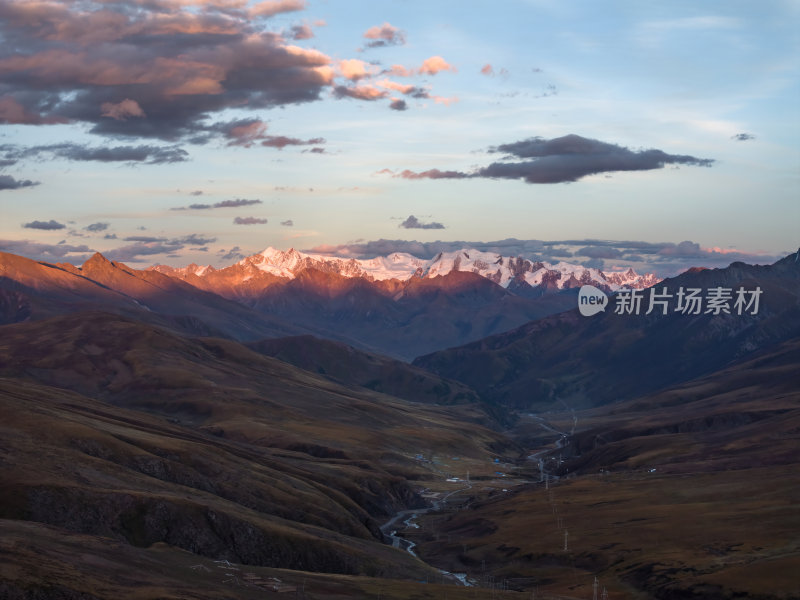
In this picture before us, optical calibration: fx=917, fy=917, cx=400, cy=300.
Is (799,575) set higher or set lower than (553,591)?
higher

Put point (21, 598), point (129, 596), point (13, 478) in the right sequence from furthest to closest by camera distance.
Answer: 1. point (13, 478)
2. point (129, 596)
3. point (21, 598)

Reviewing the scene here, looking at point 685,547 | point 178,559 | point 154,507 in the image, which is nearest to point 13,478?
point 154,507

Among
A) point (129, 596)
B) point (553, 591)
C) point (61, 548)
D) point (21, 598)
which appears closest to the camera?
point (21, 598)

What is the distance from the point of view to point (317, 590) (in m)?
146

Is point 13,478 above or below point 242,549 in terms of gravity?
above

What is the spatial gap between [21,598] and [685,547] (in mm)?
139123

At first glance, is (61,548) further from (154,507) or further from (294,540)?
(294,540)

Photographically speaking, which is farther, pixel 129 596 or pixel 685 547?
pixel 685 547

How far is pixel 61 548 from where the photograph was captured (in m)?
127

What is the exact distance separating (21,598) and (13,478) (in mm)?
73940

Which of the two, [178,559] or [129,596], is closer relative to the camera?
[129,596]

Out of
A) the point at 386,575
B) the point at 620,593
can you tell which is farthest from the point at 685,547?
the point at 386,575

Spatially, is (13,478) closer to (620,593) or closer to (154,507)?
(154,507)

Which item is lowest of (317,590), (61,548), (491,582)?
(491,582)
